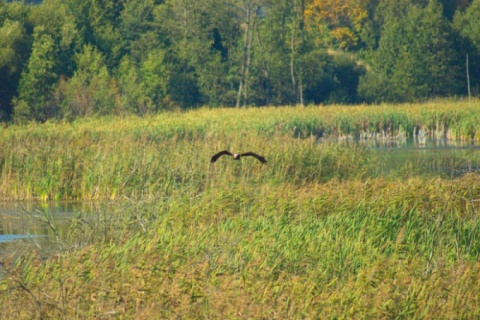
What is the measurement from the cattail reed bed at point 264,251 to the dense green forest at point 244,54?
1074 inches

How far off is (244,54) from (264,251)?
41.3 meters

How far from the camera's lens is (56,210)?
1564cm

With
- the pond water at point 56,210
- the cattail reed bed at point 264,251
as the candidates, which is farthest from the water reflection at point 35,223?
the cattail reed bed at point 264,251

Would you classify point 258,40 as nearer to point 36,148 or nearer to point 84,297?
point 36,148

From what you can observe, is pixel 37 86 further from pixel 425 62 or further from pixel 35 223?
pixel 35 223

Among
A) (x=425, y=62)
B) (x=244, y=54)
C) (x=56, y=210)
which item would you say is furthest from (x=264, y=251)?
(x=425, y=62)

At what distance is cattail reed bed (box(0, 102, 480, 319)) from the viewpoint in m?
7.87

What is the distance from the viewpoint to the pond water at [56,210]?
1238cm

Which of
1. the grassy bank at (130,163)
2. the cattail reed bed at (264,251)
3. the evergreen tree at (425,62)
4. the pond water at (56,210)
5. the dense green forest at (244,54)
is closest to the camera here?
the cattail reed bed at (264,251)

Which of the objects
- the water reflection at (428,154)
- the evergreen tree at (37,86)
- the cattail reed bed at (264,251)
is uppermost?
the evergreen tree at (37,86)

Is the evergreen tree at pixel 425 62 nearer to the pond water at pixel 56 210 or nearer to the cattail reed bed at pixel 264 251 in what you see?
the pond water at pixel 56 210

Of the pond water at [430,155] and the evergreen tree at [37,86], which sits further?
the evergreen tree at [37,86]

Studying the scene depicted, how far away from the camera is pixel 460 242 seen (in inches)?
405

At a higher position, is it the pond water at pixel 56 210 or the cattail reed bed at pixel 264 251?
the cattail reed bed at pixel 264 251
